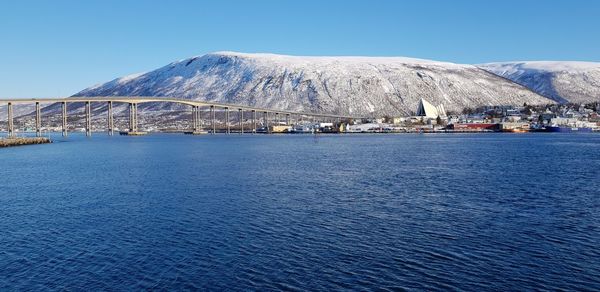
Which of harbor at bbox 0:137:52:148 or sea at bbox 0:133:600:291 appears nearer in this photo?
sea at bbox 0:133:600:291

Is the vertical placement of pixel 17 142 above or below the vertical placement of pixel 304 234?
above

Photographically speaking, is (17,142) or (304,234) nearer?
(304,234)

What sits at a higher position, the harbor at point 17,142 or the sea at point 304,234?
the harbor at point 17,142

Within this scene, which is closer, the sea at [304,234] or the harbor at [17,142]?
the sea at [304,234]

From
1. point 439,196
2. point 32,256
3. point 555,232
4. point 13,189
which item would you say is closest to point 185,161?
point 13,189

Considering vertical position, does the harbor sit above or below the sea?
above

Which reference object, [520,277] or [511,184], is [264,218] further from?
[511,184]

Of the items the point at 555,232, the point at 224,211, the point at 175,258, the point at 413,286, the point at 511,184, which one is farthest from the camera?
the point at 511,184

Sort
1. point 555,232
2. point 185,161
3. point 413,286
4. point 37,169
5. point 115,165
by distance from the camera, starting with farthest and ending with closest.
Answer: point 185,161 < point 115,165 < point 37,169 < point 555,232 < point 413,286
